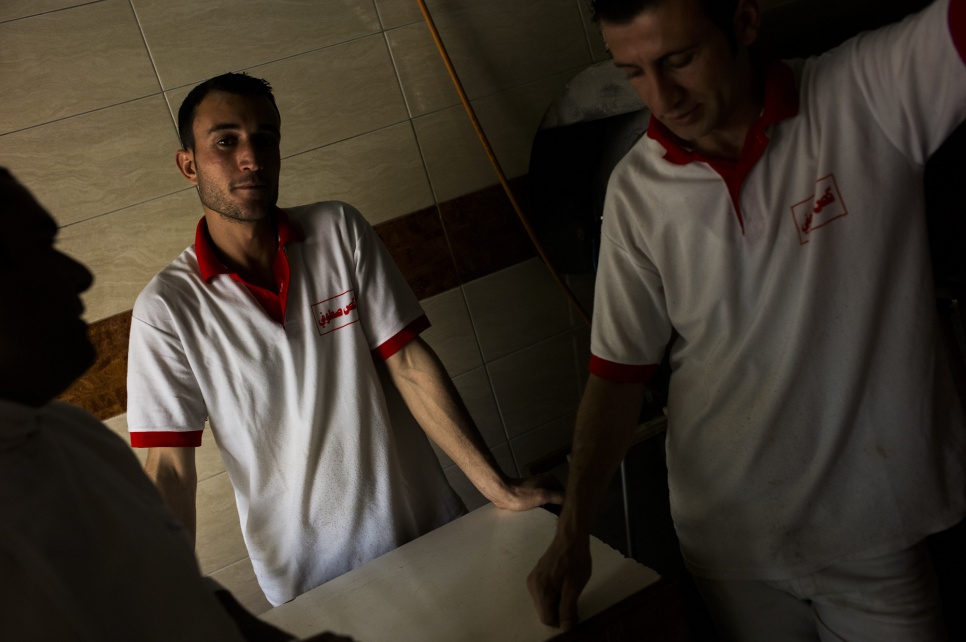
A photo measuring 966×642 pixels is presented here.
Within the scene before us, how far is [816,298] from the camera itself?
1.21 metres

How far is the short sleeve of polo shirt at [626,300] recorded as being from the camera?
1.37 m

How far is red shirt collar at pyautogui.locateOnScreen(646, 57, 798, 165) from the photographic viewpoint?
48.4 inches

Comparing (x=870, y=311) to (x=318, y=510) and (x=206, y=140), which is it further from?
(x=206, y=140)

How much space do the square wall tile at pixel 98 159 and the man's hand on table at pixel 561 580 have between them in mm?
1793

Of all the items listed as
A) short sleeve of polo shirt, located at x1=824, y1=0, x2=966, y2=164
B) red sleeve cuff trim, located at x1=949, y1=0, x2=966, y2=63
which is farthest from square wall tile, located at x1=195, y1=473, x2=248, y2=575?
red sleeve cuff trim, located at x1=949, y1=0, x2=966, y2=63

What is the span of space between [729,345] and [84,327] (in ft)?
3.18

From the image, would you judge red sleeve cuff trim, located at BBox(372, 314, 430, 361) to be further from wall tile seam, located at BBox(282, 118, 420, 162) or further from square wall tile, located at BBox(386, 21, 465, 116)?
square wall tile, located at BBox(386, 21, 465, 116)

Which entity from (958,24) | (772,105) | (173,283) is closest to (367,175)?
(173,283)

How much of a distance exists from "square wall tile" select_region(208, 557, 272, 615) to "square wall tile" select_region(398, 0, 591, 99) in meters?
1.76

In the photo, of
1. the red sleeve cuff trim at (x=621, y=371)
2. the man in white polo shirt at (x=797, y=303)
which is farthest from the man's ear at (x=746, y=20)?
the red sleeve cuff trim at (x=621, y=371)

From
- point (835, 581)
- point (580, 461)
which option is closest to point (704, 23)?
point (580, 461)

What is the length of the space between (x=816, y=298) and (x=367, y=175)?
1.81 meters

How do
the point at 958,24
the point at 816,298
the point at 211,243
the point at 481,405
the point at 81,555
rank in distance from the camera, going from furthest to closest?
1. the point at 481,405
2. the point at 211,243
3. the point at 816,298
4. the point at 958,24
5. the point at 81,555

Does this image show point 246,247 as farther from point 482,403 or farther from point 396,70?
point 482,403
